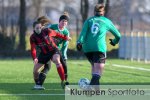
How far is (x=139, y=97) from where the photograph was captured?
13.8 m

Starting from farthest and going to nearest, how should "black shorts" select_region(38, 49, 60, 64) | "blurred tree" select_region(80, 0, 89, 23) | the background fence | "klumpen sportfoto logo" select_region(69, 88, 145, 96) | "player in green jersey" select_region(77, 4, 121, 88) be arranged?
"blurred tree" select_region(80, 0, 89, 23) < the background fence < "black shorts" select_region(38, 49, 60, 64) < "player in green jersey" select_region(77, 4, 121, 88) < "klumpen sportfoto logo" select_region(69, 88, 145, 96)

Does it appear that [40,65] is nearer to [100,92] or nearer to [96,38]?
[100,92]

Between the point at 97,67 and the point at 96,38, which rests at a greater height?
the point at 96,38

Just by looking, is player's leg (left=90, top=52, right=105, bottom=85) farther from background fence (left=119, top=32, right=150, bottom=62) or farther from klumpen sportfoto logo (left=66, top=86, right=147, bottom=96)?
background fence (left=119, top=32, right=150, bottom=62)

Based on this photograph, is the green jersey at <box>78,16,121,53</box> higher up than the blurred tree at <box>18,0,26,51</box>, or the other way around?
the green jersey at <box>78,16,121,53</box>

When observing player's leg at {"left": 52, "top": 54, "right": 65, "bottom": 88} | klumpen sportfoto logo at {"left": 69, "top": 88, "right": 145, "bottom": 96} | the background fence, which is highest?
player's leg at {"left": 52, "top": 54, "right": 65, "bottom": 88}

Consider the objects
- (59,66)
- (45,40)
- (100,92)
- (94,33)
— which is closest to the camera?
(94,33)

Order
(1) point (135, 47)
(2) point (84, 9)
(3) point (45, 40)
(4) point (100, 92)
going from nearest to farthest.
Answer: (4) point (100, 92) → (3) point (45, 40) → (1) point (135, 47) → (2) point (84, 9)

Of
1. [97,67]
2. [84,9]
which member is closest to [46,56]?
[97,67]

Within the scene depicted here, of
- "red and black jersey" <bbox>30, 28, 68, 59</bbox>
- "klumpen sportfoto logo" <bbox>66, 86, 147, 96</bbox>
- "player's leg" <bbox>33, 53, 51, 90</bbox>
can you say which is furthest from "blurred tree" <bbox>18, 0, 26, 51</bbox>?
"klumpen sportfoto logo" <bbox>66, 86, 147, 96</bbox>

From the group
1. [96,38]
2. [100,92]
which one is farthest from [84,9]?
[96,38]

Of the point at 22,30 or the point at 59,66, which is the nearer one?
the point at 59,66

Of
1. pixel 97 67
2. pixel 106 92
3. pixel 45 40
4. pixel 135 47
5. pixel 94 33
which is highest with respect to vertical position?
pixel 94 33

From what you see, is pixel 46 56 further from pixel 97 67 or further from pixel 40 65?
pixel 97 67
